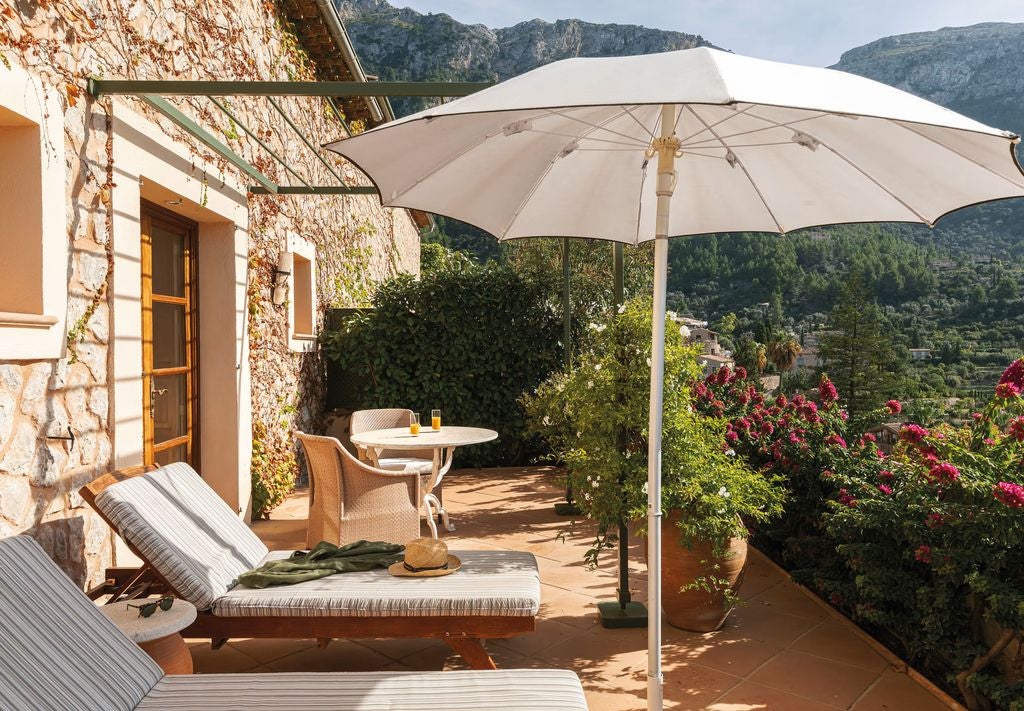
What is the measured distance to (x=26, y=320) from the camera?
107 inches

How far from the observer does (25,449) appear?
9.17ft

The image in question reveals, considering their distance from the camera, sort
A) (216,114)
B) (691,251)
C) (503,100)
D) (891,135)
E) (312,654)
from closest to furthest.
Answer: (503,100) < (891,135) < (312,654) < (216,114) < (691,251)

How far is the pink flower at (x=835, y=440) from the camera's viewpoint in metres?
4.04

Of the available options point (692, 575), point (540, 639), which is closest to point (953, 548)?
point (692, 575)

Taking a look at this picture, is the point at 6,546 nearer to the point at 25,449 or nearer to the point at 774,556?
the point at 25,449

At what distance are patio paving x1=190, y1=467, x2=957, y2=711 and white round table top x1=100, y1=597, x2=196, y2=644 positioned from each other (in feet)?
2.20

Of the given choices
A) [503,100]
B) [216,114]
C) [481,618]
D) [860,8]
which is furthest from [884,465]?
[860,8]

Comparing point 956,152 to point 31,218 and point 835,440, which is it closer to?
point 835,440

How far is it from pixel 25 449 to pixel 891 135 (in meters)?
3.27

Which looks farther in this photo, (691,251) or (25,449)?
(691,251)

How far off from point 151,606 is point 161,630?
162mm

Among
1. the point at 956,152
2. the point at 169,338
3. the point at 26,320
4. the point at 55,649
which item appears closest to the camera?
the point at 55,649

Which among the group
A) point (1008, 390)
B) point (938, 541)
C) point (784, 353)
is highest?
point (1008, 390)

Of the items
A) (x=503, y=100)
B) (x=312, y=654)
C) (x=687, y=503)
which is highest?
(x=503, y=100)
